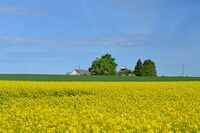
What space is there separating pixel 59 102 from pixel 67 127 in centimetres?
1273

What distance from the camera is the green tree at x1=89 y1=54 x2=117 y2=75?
377ft

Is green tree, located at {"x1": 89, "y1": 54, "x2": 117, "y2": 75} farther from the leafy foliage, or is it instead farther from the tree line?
the leafy foliage

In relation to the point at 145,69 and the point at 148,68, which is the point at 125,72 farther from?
the point at 148,68

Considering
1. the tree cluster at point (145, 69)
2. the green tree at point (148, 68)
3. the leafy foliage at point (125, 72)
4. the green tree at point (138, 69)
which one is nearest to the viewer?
the green tree at point (148, 68)

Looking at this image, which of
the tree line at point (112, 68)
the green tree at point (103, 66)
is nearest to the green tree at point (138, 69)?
the tree line at point (112, 68)

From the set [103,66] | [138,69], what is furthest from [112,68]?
[138,69]

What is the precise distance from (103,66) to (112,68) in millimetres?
2869

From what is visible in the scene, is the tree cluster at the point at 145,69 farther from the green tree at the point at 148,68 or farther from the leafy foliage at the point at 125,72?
the leafy foliage at the point at 125,72

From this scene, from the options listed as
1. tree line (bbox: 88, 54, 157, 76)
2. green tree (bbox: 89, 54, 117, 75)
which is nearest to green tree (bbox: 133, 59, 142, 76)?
tree line (bbox: 88, 54, 157, 76)

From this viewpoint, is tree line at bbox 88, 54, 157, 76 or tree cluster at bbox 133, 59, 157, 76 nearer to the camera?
tree line at bbox 88, 54, 157, 76

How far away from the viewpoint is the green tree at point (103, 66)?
377ft

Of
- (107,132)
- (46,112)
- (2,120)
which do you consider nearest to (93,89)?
(46,112)

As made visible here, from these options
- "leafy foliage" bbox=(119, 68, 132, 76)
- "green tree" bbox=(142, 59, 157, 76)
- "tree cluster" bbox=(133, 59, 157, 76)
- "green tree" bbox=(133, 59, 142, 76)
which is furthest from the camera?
"leafy foliage" bbox=(119, 68, 132, 76)

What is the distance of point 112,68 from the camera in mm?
117062
